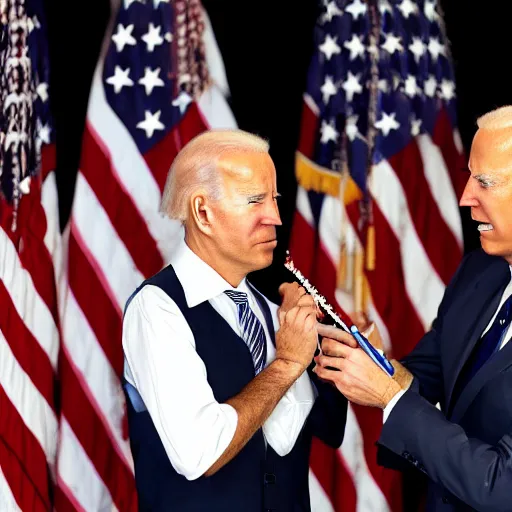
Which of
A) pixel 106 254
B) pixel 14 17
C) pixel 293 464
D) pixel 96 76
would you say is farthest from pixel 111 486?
pixel 14 17

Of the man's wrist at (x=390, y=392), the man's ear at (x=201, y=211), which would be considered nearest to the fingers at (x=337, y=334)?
the man's wrist at (x=390, y=392)

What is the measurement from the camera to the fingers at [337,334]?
2236 millimetres

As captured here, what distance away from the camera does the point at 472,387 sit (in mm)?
2256

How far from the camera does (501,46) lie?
332 centimetres

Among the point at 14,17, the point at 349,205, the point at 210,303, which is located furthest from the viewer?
the point at 349,205

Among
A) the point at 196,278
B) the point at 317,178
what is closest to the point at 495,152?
the point at 196,278

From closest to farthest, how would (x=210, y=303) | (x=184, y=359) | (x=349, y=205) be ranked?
(x=184, y=359) < (x=210, y=303) < (x=349, y=205)

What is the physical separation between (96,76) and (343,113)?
2.64 feet

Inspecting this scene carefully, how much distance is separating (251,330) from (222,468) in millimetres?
326

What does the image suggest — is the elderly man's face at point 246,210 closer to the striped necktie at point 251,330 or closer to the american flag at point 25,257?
the striped necktie at point 251,330

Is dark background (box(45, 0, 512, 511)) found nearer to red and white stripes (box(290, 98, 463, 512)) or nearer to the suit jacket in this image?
red and white stripes (box(290, 98, 463, 512))

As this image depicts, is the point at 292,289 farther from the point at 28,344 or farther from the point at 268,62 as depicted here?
the point at 268,62

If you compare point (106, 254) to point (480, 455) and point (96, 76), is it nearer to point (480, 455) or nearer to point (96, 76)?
point (96, 76)

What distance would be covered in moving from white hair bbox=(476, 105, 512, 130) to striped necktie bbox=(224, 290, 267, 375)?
2.31ft
